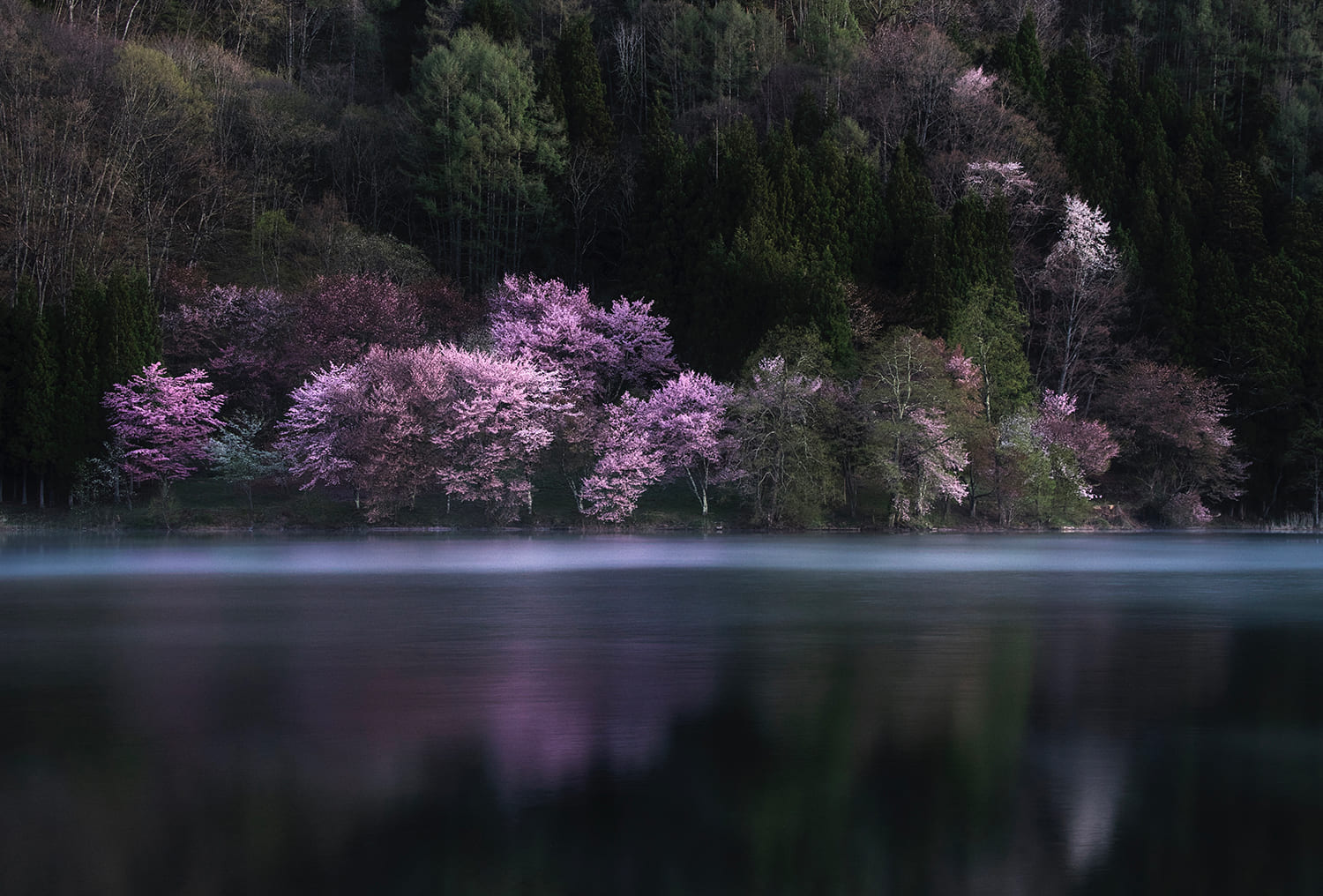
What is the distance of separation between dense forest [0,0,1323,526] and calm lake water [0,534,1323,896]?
26952 millimetres

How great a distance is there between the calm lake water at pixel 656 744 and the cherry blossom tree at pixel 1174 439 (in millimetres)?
34725

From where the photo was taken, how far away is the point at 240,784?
9289 millimetres

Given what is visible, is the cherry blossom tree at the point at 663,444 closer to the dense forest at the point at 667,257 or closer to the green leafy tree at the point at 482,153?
the dense forest at the point at 667,257

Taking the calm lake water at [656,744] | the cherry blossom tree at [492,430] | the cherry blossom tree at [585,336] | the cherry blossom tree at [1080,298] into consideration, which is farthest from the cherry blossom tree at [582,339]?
the calm lake water at [656,744]

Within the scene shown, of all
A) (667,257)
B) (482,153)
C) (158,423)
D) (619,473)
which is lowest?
(619,473)

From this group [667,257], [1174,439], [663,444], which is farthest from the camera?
[667,257]

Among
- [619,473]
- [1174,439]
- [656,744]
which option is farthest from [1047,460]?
[656,744]

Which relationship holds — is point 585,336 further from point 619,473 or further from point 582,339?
point 619,473

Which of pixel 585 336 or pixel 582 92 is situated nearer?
pixel 585 336

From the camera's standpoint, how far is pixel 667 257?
211 feet

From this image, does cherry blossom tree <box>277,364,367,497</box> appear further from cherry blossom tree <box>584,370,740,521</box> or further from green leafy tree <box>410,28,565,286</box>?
green leafy tree <box>410,28,565,286</box>

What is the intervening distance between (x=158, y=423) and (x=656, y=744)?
42.6 m

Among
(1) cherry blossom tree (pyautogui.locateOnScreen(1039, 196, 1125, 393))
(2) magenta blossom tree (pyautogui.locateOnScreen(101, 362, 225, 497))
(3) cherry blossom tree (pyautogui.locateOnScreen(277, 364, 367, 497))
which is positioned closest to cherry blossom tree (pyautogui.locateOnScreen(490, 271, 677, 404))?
(3) cherry blossom tree (pyautogui.locateOnScreen(277, 364, 367, 497))

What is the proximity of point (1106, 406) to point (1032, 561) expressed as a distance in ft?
90.4
